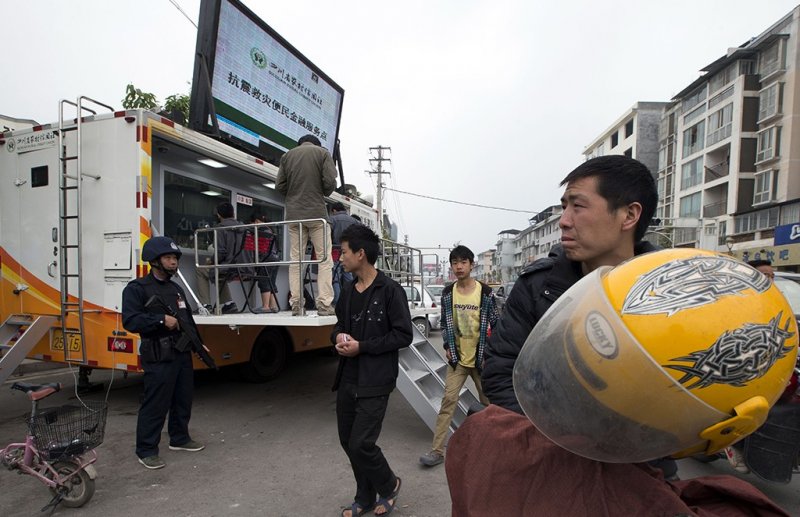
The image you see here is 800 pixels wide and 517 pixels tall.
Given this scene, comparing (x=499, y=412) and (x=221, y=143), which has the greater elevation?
(x=221, y=143)

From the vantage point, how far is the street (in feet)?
10.6

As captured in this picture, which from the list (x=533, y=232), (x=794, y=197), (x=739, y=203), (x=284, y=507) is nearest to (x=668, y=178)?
(x=739, y=203)

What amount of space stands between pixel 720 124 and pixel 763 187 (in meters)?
5.98

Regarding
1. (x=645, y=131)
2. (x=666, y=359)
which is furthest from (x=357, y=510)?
(x=645, y=131)

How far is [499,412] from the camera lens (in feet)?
3.55

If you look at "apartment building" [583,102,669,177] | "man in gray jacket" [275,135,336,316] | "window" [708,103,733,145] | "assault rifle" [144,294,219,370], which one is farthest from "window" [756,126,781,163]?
"assault rifle" [144,294,219,370]

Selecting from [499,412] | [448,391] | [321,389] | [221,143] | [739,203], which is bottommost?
[321,389]

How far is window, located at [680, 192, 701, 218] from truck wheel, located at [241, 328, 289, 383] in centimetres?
3670

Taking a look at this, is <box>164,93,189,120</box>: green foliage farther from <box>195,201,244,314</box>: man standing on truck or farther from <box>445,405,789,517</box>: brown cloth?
<box>445,405,789,517</box>: brown cloth

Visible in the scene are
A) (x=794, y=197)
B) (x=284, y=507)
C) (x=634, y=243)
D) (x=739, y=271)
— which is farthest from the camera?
(x=794, y=197)

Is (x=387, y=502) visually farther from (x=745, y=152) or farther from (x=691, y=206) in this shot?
(x=691, y=206)

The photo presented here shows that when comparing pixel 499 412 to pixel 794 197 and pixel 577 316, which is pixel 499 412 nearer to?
pixel 577 316

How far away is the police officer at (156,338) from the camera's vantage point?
375 centimetres

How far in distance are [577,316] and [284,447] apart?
4.18 m
